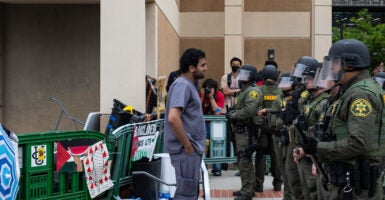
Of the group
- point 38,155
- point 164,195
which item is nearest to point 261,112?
point 164,195

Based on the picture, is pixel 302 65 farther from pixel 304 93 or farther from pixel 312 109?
pixel 312 109

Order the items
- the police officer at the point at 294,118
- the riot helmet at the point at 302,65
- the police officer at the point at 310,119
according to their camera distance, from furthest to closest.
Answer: the police officer at the point at 294,118 → the riot helmet at the point at 302,65 → the police officer at the point at 310,119

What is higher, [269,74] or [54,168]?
[269,74]

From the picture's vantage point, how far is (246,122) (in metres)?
10.1

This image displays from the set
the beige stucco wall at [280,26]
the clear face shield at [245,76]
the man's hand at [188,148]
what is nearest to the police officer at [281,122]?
the clear face shield at [245,76]

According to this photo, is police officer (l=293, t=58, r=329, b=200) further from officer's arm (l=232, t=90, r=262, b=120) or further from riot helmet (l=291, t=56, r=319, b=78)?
officer's arm (l=232, t=90, r=262, b=120)

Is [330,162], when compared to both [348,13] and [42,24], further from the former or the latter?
[348,13]

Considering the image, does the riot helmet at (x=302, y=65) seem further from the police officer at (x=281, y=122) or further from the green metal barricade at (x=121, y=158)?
the green metal barricade at (x=121, y=158)

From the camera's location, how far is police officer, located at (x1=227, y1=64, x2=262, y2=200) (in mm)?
9898

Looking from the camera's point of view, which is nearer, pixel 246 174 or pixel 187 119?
pixel 187 119

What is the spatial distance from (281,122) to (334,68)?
169 inches

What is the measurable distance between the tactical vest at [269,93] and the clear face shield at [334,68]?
204 inches

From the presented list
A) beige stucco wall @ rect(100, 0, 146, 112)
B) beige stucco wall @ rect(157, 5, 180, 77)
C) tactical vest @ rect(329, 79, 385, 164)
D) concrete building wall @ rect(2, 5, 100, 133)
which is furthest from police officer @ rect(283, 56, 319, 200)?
concrete building wall @ rect(2, 5, 100, 133)

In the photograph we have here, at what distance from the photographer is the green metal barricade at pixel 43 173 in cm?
650
